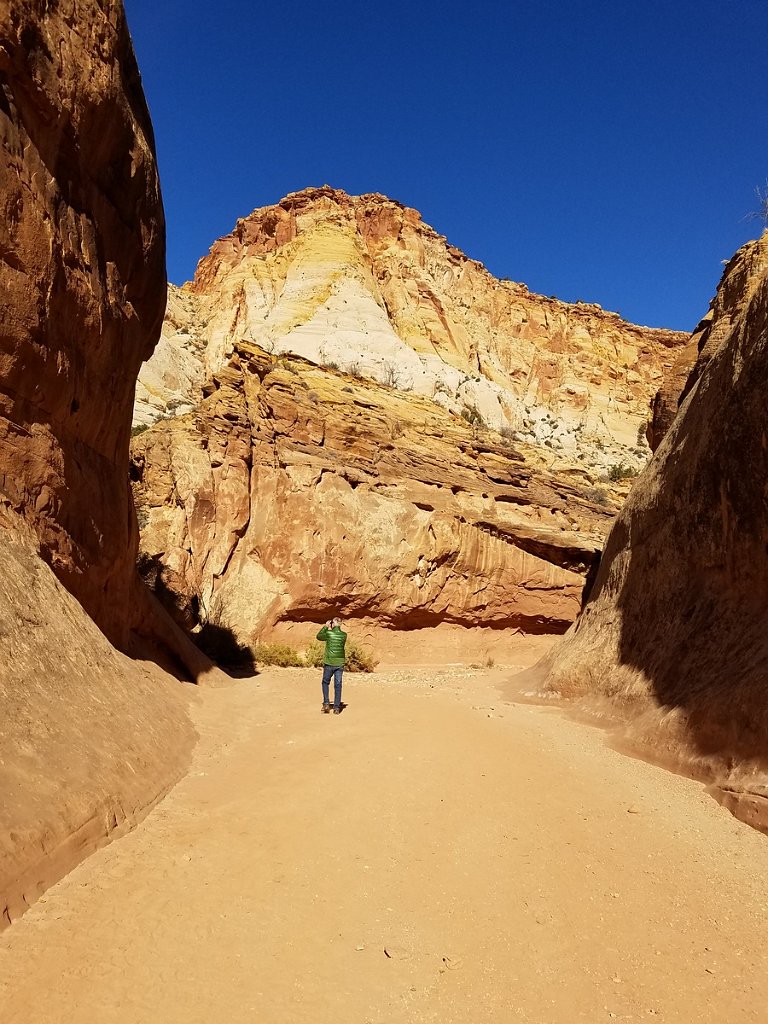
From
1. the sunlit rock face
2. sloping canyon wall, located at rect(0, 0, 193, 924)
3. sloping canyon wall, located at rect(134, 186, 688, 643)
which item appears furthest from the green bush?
the sunlit rock face

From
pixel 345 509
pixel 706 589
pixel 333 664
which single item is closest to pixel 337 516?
pixel 345 509

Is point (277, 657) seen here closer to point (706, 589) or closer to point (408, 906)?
point (706, 589)

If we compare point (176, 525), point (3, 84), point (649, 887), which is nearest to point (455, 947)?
point (649, 887)

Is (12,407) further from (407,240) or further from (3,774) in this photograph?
(407,240)

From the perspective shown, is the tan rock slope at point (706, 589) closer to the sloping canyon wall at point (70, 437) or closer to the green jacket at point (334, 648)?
the green jacket at point (334, 648)

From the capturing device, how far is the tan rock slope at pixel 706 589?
561cm

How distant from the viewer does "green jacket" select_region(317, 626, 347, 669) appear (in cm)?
920

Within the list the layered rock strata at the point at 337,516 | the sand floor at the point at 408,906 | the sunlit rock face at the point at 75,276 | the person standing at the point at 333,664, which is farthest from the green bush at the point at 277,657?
the sand floor at the point at 408,906

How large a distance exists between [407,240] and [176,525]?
4016cm

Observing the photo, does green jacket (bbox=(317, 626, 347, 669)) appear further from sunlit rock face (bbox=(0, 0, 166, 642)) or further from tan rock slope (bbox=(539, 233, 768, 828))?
tan rock slope (bbox=(539, 233, 768, 828))

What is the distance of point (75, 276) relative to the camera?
6898 mm

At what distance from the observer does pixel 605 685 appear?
29.2 feet

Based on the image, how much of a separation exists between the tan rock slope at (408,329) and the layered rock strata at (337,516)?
13.4 m

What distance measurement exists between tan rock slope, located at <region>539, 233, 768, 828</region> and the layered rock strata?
846 centimetres
